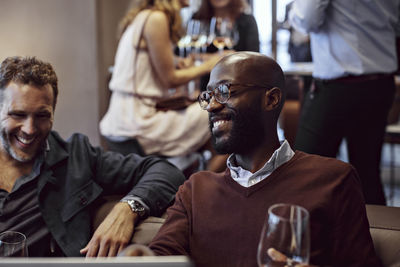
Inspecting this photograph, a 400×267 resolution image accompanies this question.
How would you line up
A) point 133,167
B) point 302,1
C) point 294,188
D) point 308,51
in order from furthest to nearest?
point 308,51 → point 302,1 → point 133,167 → point 294,188

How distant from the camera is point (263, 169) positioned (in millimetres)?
1334

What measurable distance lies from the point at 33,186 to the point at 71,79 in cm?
207

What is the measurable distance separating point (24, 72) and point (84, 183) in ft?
1.47

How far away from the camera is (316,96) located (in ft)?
7.68

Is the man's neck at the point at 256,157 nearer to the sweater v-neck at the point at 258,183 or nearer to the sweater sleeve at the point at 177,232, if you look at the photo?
the sweater v-neck at the point at 258,183

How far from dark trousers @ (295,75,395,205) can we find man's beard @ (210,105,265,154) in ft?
3.25

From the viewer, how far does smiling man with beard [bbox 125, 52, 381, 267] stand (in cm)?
123

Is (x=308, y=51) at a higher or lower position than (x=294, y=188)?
higher

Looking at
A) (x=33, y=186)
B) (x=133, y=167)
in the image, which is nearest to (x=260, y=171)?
(x=133, y=167)

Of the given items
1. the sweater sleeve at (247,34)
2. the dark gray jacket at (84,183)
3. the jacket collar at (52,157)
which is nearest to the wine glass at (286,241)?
the dark gray jacket at (84,183)

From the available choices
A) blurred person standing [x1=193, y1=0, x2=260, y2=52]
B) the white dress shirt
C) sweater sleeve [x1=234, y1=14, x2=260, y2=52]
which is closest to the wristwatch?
the white dress shirt

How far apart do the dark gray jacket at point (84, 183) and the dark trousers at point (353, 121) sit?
0.80 m

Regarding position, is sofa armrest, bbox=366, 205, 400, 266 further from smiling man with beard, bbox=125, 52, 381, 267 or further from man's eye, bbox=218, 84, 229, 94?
man's eye, bbox=218, 84, 229, 94

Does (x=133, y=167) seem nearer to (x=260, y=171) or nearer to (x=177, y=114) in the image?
(x=260, y=171)
